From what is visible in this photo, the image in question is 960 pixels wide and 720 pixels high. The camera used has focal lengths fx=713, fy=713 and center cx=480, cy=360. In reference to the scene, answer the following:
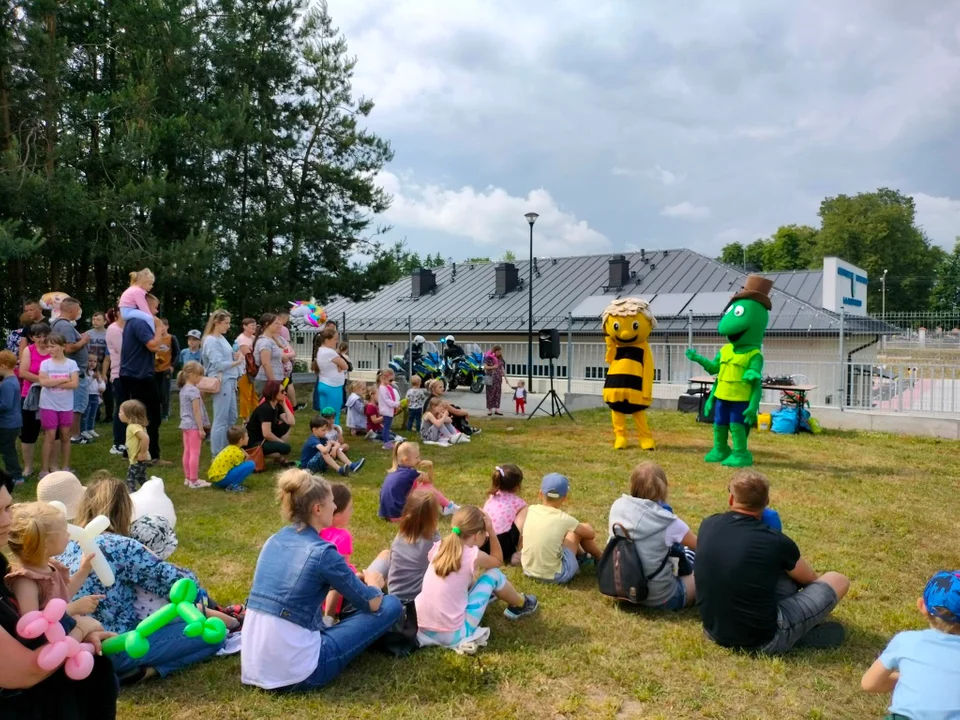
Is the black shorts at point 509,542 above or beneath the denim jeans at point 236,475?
beneath

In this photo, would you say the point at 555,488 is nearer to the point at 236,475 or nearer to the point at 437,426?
the point at 236,475

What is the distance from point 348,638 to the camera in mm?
3629

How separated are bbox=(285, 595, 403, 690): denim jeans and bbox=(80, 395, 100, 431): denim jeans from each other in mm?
7886

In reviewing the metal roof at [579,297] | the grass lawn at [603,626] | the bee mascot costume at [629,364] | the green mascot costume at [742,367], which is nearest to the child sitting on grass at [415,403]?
the grass lawn at [603,626]

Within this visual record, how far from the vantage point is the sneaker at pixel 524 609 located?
14.3 feet

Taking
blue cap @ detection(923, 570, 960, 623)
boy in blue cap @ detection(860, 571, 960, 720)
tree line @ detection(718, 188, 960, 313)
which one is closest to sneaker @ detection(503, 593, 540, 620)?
boy in blue cap @ detection(860, 571, 960, 720)

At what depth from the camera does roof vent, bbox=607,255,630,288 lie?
30906 millimetres

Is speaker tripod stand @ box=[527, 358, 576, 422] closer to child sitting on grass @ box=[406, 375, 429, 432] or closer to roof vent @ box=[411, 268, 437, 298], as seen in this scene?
child sitting on grass @ box=[406, 375, 429, 432]

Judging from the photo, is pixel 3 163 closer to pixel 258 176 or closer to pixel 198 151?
pixel 198 151

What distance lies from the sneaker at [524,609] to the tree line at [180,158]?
28.6 ft

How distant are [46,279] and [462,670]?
1495cm

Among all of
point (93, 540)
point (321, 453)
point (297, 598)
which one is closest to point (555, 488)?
point (297, 598)

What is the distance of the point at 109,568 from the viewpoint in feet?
10.5

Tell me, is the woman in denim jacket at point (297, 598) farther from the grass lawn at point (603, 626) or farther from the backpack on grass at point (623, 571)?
the backpack on grass at point (623, 571)
